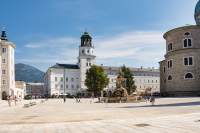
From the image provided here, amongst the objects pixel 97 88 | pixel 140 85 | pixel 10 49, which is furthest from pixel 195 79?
pixel 140 85

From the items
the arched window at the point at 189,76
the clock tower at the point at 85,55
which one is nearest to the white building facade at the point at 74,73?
the clock tower at the point at 85,55

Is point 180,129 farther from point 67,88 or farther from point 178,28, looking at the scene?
point 67,88

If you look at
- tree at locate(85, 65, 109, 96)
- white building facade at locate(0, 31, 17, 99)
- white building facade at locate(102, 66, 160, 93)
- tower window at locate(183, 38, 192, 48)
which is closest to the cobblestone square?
tower window at locate(183, 38, 192, 48)

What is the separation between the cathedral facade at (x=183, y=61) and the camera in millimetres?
67500

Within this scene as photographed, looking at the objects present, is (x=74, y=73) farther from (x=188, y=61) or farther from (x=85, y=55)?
(x=188, y=61)

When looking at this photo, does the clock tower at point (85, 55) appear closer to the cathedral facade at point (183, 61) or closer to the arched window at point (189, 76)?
the cathedral facade at point (183, 61)

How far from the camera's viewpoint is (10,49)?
305ft

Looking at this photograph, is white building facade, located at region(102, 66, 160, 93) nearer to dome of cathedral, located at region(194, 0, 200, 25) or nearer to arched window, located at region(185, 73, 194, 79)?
dome of cathedral, located at region(194, 0, 200, 25)

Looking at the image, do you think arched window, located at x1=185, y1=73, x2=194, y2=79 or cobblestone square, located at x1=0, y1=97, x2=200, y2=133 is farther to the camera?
arched window, located at x1=185, y1=73, x2=194, y2=79

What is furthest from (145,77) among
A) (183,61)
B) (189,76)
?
(189,76)

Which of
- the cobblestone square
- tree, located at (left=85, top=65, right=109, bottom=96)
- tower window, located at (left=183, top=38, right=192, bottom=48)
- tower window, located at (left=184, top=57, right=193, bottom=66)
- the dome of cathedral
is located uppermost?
the dome of cathedral

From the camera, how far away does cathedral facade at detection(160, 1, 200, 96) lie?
6750 centimetres

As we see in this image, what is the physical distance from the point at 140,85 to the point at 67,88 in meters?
38.4

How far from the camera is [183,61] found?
68.8 metres
